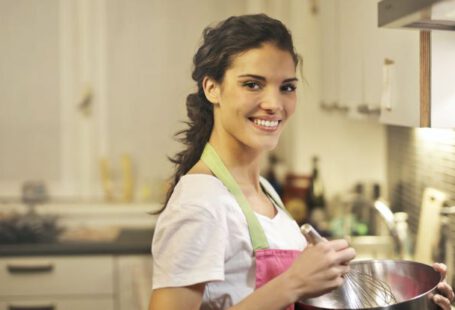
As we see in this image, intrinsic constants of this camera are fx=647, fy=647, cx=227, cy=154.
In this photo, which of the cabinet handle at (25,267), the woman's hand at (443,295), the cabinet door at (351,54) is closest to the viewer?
the woman's hand at (443,295)

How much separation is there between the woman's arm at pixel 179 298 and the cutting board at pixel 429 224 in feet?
3.83

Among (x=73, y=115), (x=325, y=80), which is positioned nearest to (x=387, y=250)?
(x=325, y=80)

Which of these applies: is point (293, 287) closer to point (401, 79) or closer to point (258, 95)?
point (258, 95)

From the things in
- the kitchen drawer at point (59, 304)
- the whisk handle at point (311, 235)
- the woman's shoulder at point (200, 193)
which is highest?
the woman's shoulder at point (200, 193)

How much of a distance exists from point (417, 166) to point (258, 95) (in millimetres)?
1419

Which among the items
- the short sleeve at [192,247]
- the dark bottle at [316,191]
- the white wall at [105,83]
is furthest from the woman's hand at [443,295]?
the white wall at [105,83]

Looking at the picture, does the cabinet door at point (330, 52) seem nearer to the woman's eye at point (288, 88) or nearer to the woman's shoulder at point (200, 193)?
the woman's eye at point (288, 88)

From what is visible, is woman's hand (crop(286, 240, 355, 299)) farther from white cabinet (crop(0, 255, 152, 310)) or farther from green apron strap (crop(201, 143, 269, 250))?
white cabinet (crop(0, 255, 152, 310))

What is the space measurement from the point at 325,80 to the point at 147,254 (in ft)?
3.48

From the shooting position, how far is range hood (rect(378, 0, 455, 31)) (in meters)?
1.02

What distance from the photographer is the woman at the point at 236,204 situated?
38.3 inches

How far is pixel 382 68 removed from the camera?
1.79m

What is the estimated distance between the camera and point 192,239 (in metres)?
1.00

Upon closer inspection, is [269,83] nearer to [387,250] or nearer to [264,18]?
[264,18]
